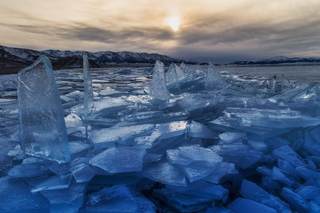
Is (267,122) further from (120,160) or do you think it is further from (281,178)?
(120,160)

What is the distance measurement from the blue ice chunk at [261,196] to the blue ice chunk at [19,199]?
1.53 m

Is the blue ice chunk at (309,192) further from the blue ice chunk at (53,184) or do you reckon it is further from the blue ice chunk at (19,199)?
the blue ice chunk at (19,199)

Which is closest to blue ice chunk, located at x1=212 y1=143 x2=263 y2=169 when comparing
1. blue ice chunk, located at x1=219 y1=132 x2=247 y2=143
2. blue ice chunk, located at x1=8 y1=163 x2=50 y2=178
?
blue ice chunk, located at x1=219 y1=132 x2=247 y2=143

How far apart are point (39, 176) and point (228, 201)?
1.58m

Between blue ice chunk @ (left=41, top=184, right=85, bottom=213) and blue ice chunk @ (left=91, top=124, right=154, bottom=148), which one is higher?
blue ice chunk @ (left=91, top=124, right=154, bottom=148)

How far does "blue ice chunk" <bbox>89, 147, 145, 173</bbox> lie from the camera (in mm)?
2420

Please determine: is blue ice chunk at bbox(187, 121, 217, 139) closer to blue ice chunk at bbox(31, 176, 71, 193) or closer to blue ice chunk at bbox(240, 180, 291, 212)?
blue ice chunk at bbox(240, 180, 291, 212)

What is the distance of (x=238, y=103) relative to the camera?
546 centimetres

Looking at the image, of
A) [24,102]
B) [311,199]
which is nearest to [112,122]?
[24,102]

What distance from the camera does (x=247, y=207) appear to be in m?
2.24

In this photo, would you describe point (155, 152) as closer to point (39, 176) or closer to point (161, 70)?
point (39, 176)

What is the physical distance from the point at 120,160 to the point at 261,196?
117 centimetres

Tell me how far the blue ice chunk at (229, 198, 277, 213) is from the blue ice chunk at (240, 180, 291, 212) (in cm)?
9

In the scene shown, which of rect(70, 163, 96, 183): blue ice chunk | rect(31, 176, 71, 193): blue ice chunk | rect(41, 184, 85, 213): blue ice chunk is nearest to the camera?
rect(41, 184, 85, 213): blue ice chunk
